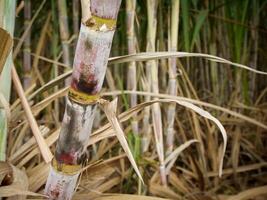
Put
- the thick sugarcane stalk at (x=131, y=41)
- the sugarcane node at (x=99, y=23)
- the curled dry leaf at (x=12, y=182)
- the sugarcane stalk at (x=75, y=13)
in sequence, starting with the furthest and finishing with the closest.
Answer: the sugarcane stalk at (x=75, y=13)
the thick sugarcane stalk at (x=131, y=41)
the curled dry leaf at (x=12, y=182)
the sugarcane node at (x=99, y=23)

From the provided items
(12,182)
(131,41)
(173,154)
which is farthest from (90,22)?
(173,154)

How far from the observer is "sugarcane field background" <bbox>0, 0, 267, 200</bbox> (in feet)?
1.58

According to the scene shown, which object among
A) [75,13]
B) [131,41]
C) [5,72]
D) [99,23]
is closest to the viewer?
[99,23]

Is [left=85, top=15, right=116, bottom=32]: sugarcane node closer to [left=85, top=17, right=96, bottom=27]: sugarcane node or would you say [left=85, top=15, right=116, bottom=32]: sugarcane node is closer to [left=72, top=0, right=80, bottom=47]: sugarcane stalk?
[left=85, top=17, right=96, bottom=27]: sugarcane node

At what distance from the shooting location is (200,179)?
1010mm

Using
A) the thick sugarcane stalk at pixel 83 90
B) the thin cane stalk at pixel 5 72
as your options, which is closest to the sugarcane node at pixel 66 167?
the thick sugarcane stalk at pixel 83 90

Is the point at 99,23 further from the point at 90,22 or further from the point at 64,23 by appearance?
the point at 64,23

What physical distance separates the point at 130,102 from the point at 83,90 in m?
0.55

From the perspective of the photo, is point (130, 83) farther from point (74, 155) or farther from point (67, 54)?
point (74, 155)

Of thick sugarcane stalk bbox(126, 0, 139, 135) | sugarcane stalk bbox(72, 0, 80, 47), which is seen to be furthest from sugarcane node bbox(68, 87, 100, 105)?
sugarcane stalk bbox(72, 0, 80, 47)

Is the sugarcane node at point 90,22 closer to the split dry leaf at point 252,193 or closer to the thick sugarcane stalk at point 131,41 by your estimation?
the thick sugarcane stalk at point 131,41

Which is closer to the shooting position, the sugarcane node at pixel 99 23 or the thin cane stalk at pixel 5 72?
the sugarcane node at pixel 99 23

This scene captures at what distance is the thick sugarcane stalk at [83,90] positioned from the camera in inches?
16.0

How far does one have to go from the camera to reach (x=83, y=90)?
1.47ft
